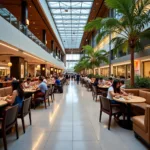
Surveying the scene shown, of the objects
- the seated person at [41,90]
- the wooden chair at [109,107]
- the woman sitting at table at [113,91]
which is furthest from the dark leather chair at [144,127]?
the seated person at [41,90]

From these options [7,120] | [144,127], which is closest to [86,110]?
[144,127]

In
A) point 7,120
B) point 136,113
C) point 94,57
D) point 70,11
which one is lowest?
point 136,113

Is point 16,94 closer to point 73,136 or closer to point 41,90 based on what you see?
point 73,136

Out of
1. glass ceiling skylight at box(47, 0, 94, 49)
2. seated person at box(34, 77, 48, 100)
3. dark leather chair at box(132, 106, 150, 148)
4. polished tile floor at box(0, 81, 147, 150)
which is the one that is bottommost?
polished tile floor at box(0, 81, 147, 150)

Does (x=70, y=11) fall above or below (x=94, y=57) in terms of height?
above

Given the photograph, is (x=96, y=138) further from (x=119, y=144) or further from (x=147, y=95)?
(x=147, y=95)

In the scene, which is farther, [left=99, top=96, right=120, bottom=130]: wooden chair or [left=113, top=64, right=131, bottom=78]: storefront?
[left=113, top=64, right=131, bottom=78]: storefront

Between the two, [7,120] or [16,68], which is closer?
[7,120]


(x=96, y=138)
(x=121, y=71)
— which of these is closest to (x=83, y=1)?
(x=121, y=71)

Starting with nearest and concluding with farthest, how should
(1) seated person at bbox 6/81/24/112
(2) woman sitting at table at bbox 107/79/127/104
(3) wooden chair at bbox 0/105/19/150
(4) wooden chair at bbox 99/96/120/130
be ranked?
(3) wooden chair at bbox 0/105/19/150, (1) seated person at bbox 6/81/24/112, (4) wooden chair at bbox 99/96/120/130, (2) woman sitting at table at bbox 107/79/127/104

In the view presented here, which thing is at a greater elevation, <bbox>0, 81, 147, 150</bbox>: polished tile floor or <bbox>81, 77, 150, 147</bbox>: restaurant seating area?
<bbox>81, 77, 150, 147</bbox>: restaurant seating area

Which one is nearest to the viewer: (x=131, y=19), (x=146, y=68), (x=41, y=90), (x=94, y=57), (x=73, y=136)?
(x=73, y=136)

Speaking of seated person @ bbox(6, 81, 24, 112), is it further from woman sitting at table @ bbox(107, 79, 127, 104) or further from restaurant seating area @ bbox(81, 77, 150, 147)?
woman sitting at table @ bbox(107, 79, 127, 104)

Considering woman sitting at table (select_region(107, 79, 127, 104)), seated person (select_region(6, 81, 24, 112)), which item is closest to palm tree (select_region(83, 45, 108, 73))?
woman sitting at table (select_region(107, 79, 127, 104))
